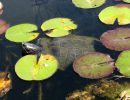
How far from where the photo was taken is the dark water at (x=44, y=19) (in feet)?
11.3

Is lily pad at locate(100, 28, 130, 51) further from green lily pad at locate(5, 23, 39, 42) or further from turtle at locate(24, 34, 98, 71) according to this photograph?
green lily pad at locate(5, 23, 39, 42)

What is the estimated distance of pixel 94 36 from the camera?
→ 13.2 feet

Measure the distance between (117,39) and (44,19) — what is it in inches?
48.3

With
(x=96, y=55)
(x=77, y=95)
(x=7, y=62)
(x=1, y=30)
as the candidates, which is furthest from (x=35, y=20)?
(x=77, y=95)

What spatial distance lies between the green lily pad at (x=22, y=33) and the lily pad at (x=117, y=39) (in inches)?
37.7

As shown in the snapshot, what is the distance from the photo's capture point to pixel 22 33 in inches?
165

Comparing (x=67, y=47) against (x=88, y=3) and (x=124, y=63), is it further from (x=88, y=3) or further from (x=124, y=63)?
(x=88, y=3)

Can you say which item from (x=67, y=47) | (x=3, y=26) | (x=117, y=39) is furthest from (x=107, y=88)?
(x=3, y=26)

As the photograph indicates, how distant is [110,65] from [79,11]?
4.24 feet

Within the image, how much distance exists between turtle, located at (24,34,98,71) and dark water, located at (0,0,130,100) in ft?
0.32

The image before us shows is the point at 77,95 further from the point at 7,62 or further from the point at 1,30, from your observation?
the point at 1,30

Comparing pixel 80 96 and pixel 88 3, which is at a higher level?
pixel 88 3

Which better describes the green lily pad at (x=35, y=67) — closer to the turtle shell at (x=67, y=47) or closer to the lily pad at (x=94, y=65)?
the turtle shell at (x=67, y=47)

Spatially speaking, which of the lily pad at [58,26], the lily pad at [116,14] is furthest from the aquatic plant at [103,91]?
the lily pad at [116,14]
